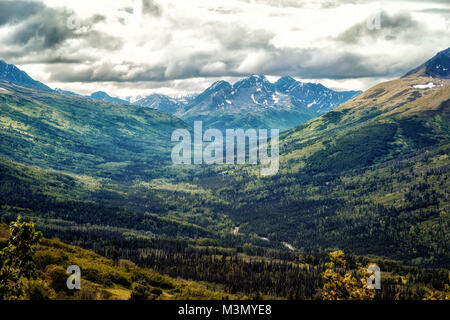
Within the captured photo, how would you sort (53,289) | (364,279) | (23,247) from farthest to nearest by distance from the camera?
(53,289), (364,279), (23,247)

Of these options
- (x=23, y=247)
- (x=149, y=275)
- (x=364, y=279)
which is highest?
(x=23, y=247)

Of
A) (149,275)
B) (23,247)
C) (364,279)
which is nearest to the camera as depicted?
(23,247)
